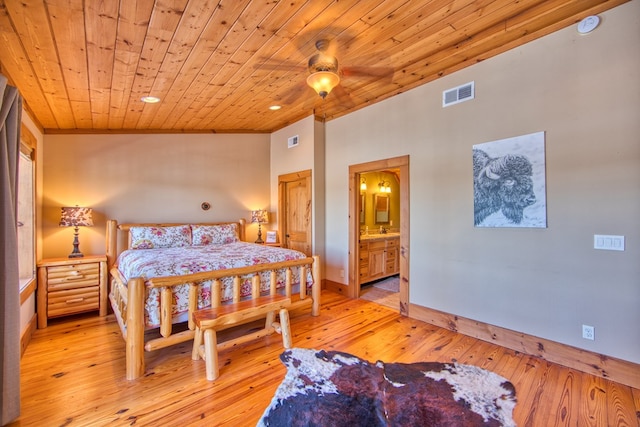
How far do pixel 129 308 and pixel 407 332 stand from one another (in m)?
2.71

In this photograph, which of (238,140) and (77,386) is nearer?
(77,386)

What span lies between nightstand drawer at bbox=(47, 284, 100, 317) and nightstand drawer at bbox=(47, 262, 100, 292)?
0.06 metres

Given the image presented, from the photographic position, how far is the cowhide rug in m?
1.89

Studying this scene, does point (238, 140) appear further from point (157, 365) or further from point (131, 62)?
point (157, 365)

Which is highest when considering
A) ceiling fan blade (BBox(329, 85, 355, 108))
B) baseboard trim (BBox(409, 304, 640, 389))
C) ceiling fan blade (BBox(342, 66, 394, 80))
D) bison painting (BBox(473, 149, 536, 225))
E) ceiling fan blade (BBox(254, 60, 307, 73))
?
ceiling fan blade (BBox(329, 85, 355, 108))

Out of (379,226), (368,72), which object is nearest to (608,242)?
(368,72)

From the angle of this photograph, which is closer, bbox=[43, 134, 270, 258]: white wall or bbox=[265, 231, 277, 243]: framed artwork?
bbox=[43, 134, 270, 258]: white wall

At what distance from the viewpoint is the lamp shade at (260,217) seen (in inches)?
209

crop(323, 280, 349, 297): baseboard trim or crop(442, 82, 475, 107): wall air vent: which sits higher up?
crop(442, 82, 475, 107): wall air vent

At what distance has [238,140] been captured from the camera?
17.8 ft

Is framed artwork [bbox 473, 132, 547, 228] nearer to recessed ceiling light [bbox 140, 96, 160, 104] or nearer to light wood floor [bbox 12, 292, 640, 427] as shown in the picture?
light wood floor [bbox 12, 292, 640, 427]

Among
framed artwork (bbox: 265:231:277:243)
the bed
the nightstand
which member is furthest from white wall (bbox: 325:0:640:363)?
the nightstand

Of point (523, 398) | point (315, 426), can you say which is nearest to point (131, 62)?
point (315, 426)

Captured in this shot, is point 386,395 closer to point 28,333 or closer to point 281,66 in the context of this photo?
point 281,66
